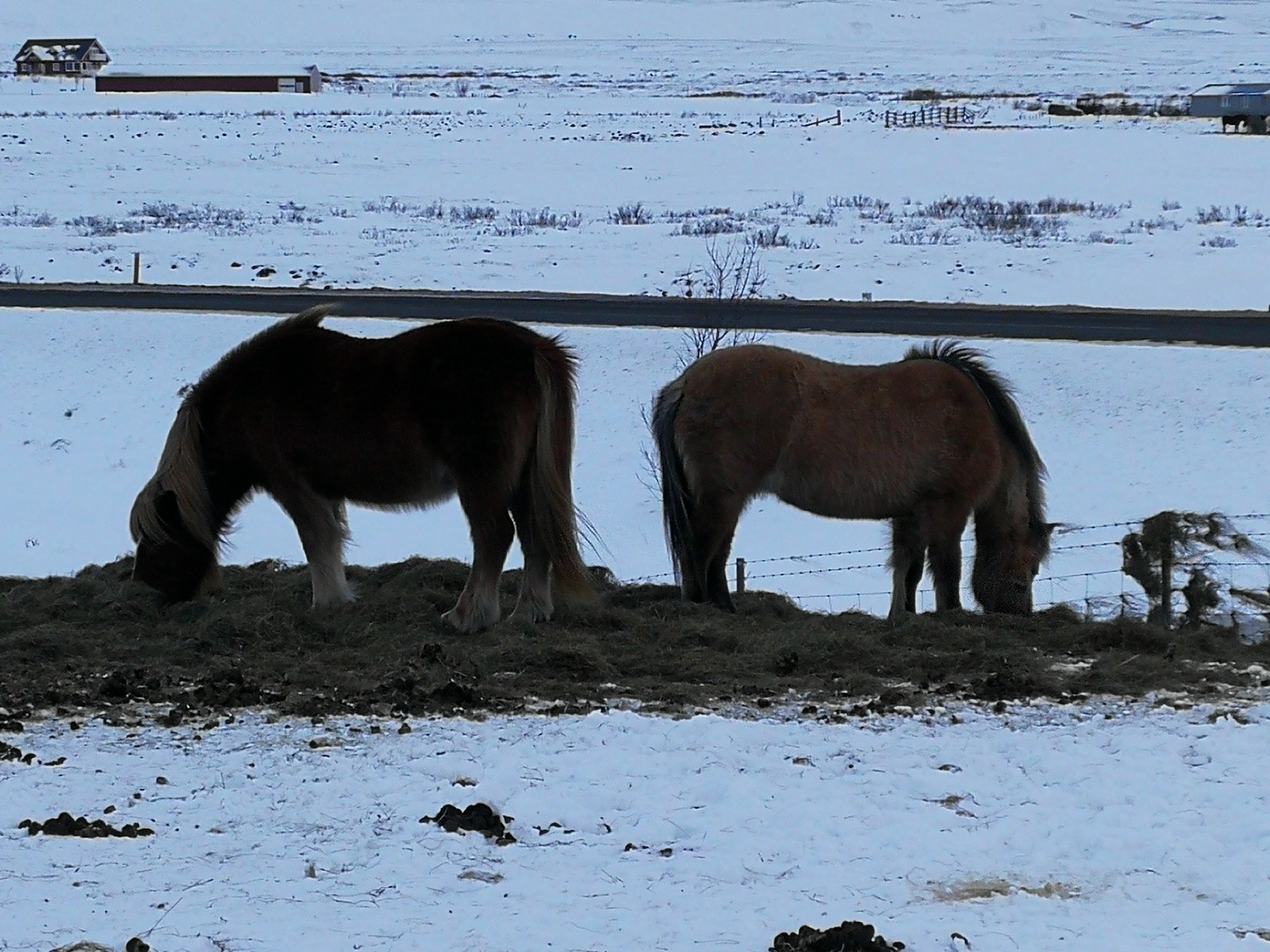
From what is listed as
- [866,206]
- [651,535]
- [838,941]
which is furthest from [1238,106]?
[838,941]

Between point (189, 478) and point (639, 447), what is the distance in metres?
8.91

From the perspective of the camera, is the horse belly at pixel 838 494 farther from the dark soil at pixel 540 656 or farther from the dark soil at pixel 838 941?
the dark soil at pixel 838 941

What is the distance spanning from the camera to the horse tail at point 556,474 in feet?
27.4

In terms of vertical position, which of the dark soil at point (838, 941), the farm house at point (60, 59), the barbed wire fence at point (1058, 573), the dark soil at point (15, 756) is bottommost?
the barbed wire fence at point (1058, 573)

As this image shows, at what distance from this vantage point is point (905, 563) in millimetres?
9492

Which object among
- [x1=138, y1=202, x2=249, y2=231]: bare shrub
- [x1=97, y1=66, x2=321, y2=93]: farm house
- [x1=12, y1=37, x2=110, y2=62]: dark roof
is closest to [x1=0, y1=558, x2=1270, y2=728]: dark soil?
[x1=138, y1=202, x2=249, y2=231]: bare shrub

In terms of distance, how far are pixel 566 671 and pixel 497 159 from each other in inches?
1738

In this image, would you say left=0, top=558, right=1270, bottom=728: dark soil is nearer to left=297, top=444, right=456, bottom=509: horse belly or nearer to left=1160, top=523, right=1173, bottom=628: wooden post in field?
left=1160, top=523, right=1173, bottom=628: wooden post in field

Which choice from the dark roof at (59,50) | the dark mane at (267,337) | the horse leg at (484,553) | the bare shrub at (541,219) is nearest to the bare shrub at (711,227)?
the bare shrub at (541,219)

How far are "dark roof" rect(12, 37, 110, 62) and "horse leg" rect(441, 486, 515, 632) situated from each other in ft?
318

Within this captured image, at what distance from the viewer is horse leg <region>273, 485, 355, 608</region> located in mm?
8672

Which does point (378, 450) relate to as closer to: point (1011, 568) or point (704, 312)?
point (1011, 568)

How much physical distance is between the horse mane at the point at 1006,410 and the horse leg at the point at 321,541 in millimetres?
3686

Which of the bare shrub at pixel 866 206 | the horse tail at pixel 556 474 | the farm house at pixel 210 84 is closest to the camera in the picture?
the horse tail at pixel 556 474
